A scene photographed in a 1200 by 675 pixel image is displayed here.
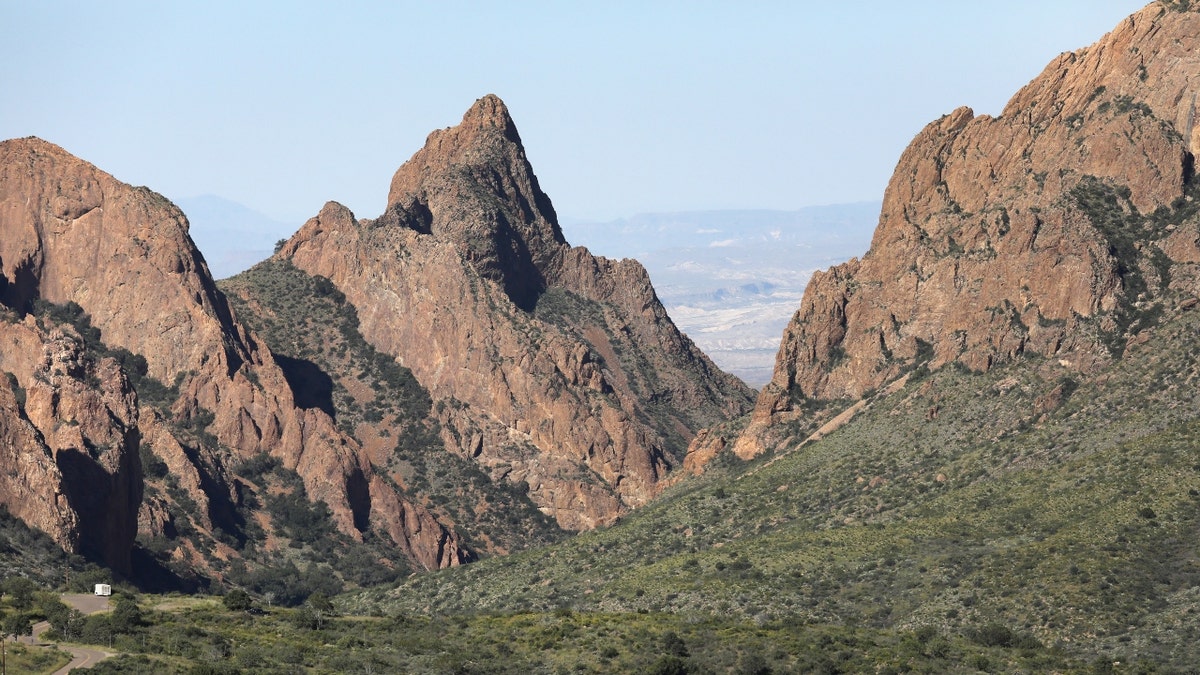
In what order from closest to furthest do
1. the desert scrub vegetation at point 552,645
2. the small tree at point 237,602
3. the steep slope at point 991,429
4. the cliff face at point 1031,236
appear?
the desert scrub vegetation at point 552,645 → the small tree at point 237,602 → the steep slope at point 991,429 → the cliff face at point 1031,236

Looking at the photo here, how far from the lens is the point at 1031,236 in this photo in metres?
170

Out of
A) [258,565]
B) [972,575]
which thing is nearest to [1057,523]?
[972,575]

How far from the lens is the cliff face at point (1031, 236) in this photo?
543 ft

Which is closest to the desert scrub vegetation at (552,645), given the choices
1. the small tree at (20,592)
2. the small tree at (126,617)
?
the small tree at (126,617)

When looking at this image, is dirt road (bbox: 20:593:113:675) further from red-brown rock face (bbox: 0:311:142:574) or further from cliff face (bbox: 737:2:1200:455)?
cliff face (bbox: 737:2:1200:455)

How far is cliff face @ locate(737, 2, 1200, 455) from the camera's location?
165625 millimetres

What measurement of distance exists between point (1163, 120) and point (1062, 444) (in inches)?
1422

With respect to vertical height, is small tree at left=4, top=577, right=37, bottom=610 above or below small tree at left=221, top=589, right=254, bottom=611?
above

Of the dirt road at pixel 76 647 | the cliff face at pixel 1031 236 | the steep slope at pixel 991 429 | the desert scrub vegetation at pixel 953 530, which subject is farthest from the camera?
the cliff face at pixel 1031 236

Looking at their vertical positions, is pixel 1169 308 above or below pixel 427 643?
above

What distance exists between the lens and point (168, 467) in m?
191

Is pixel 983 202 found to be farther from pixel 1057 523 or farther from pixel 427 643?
pixel 427 643

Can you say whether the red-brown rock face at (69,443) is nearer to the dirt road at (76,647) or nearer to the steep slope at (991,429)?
the steep slope at (991,429)

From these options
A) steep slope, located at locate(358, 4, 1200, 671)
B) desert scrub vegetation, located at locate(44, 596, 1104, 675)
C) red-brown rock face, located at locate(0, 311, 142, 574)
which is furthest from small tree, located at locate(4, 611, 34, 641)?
red-brown rock face, located at locate(0, 311, 142, 574)
